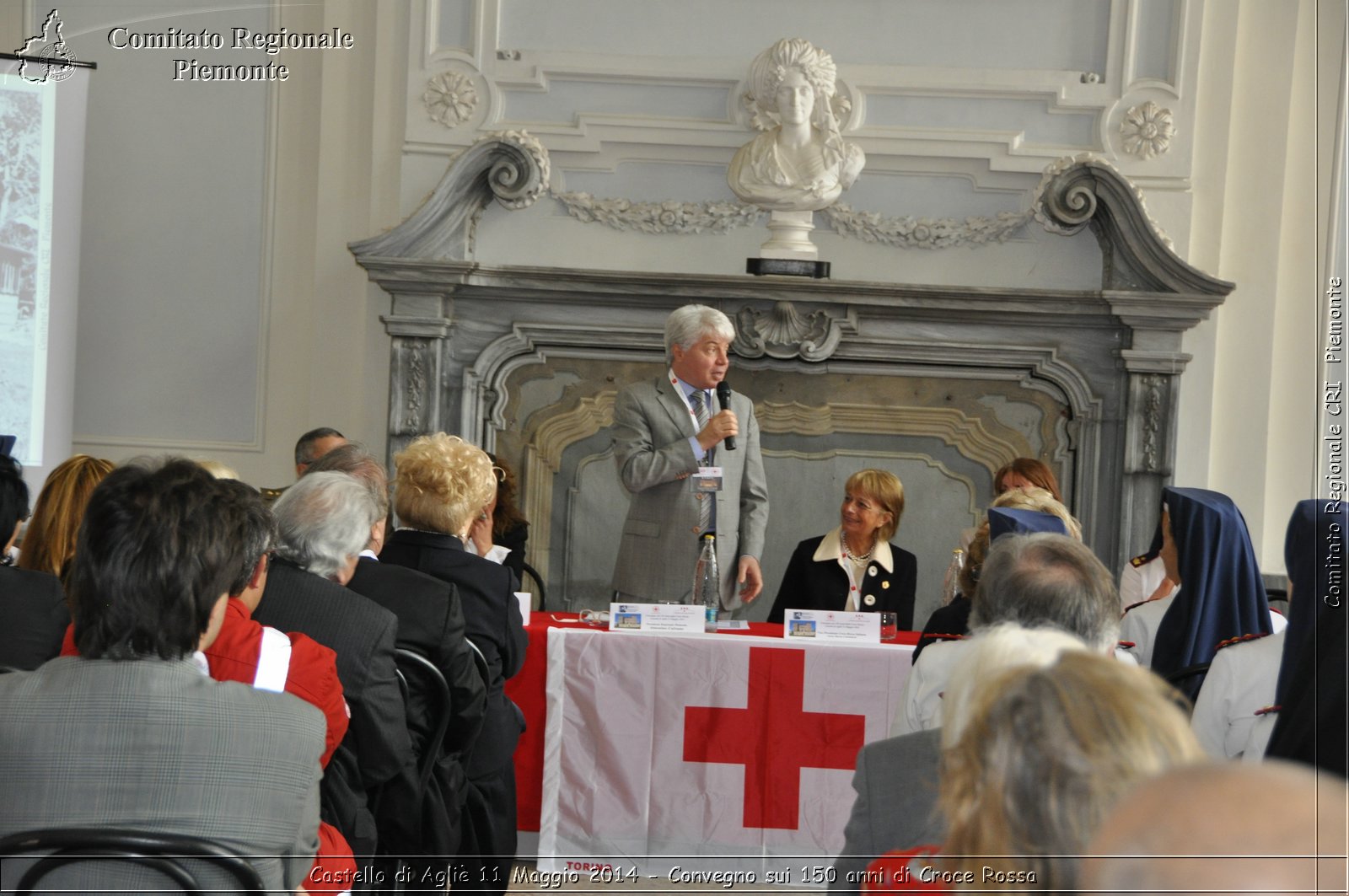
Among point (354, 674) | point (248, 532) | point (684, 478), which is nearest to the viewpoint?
point (248, 532)

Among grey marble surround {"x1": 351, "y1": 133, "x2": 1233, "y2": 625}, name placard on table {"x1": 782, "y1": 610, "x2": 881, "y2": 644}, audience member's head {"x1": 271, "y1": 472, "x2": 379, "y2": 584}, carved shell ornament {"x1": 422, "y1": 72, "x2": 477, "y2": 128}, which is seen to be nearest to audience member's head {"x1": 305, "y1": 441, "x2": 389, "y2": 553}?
audience member's head {"x1": 271, "y1": 472, "x2": 379, "y2": 584}

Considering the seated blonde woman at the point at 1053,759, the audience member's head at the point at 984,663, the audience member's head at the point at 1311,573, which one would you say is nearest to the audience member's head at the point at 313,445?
the audience member's head at the point at 1311,573

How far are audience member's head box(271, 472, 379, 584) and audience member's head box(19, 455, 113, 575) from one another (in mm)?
485

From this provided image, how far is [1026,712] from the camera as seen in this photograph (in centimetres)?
103

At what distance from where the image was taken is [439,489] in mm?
2898

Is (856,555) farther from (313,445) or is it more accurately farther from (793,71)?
(793,71)

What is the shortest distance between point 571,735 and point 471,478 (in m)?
0.97

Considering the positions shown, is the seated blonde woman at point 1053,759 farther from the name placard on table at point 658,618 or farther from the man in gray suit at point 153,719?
the name placard on table at point 658,618

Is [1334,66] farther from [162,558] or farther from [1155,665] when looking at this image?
[162,558]

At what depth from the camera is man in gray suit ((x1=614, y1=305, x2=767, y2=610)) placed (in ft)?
13.0

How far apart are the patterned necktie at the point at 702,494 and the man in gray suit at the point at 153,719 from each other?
236 centimetres

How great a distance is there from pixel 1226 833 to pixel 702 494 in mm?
3271

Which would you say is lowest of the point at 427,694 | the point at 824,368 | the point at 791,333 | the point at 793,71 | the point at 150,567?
the point at 427,694

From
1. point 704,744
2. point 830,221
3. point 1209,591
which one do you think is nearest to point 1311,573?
point 1209,591
